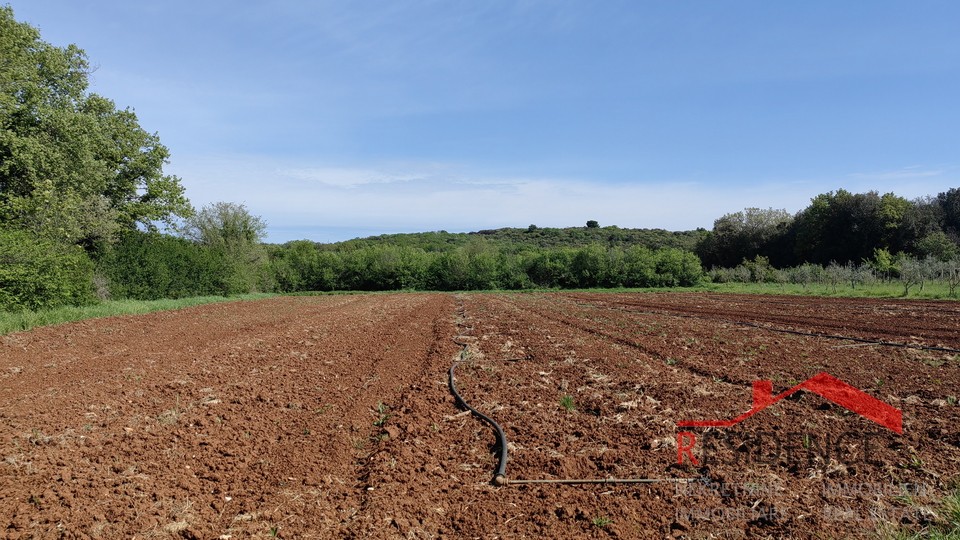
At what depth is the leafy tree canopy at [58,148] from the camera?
15453mm

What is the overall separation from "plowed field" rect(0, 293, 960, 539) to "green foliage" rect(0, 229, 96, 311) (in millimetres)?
5295

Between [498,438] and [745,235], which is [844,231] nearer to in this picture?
[745,235]

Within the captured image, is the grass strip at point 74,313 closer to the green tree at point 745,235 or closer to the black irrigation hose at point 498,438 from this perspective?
the black irrigation hose at point 498,438

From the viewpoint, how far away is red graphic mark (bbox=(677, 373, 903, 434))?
449 centimetres

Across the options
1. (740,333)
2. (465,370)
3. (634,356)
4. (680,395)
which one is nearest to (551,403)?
(680,395)

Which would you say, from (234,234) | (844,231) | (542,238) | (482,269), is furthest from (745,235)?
(234,234)

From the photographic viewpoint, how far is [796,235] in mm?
54312

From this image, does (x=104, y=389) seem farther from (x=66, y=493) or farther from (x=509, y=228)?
(x=509, y=228)

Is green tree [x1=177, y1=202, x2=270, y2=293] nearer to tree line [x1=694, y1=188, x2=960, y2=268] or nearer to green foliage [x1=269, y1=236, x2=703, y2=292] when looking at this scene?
green foliage [x1=269, y1=236, x2=703, y2=292]

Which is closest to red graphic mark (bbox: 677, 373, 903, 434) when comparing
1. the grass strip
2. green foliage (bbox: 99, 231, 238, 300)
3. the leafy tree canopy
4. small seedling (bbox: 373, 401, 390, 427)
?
small seedling (bbox: 373, 401, 390, 427)

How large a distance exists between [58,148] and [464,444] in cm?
2124

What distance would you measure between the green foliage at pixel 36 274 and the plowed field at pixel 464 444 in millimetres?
5295

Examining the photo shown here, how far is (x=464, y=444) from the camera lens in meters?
4.25

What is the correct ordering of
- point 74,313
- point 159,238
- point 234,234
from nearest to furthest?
1. point 74,313
2. point 159,238
3. point 234,234
